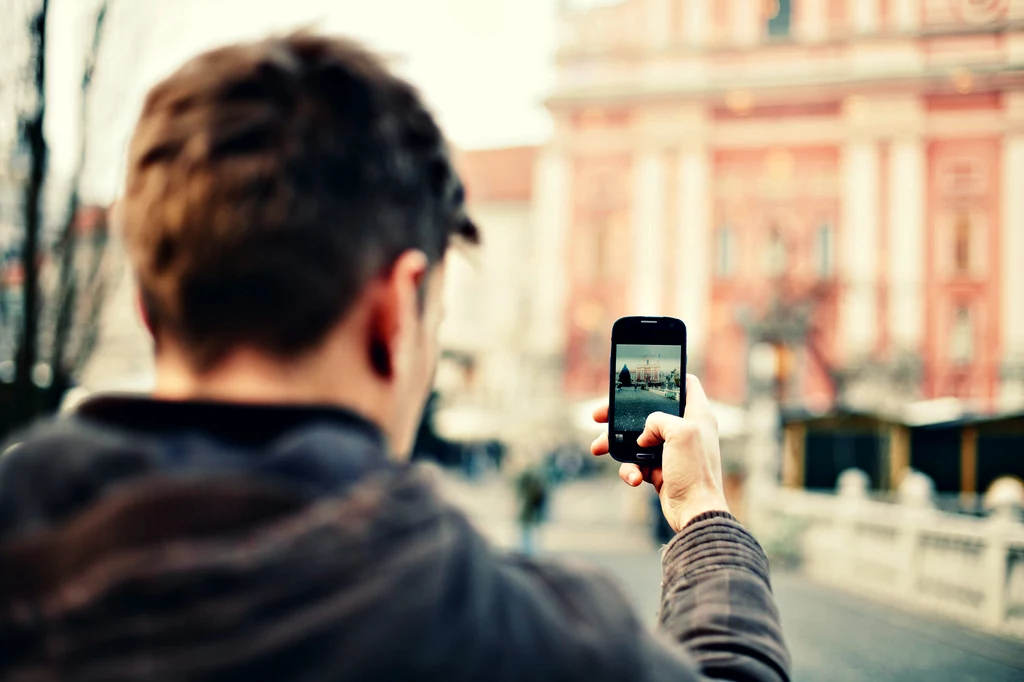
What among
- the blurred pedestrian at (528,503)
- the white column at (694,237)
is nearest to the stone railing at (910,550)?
the blurred pedestrian at (528,503)

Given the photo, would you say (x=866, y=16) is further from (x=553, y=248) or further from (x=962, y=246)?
(x=553, y=248)

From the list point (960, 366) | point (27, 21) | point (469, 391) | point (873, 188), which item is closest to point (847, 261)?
point (873, 188)

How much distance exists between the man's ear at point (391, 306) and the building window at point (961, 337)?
112 ft

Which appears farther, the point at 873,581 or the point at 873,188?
the point at 873,188

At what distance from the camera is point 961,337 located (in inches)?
1250

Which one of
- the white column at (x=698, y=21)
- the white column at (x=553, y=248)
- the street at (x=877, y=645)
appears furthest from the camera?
Result: the white column at (x=553, y=248)

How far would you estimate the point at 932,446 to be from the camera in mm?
19156

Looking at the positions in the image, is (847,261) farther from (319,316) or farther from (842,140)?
(319,316)

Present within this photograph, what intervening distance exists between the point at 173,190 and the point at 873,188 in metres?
33.7

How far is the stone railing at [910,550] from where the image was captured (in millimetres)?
9828

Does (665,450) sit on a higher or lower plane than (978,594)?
higher

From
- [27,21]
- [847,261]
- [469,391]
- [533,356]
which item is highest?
[27,21]

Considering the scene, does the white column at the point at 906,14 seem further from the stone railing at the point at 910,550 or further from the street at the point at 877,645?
the street at the point at 877,645

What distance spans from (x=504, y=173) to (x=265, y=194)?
48886 mm
